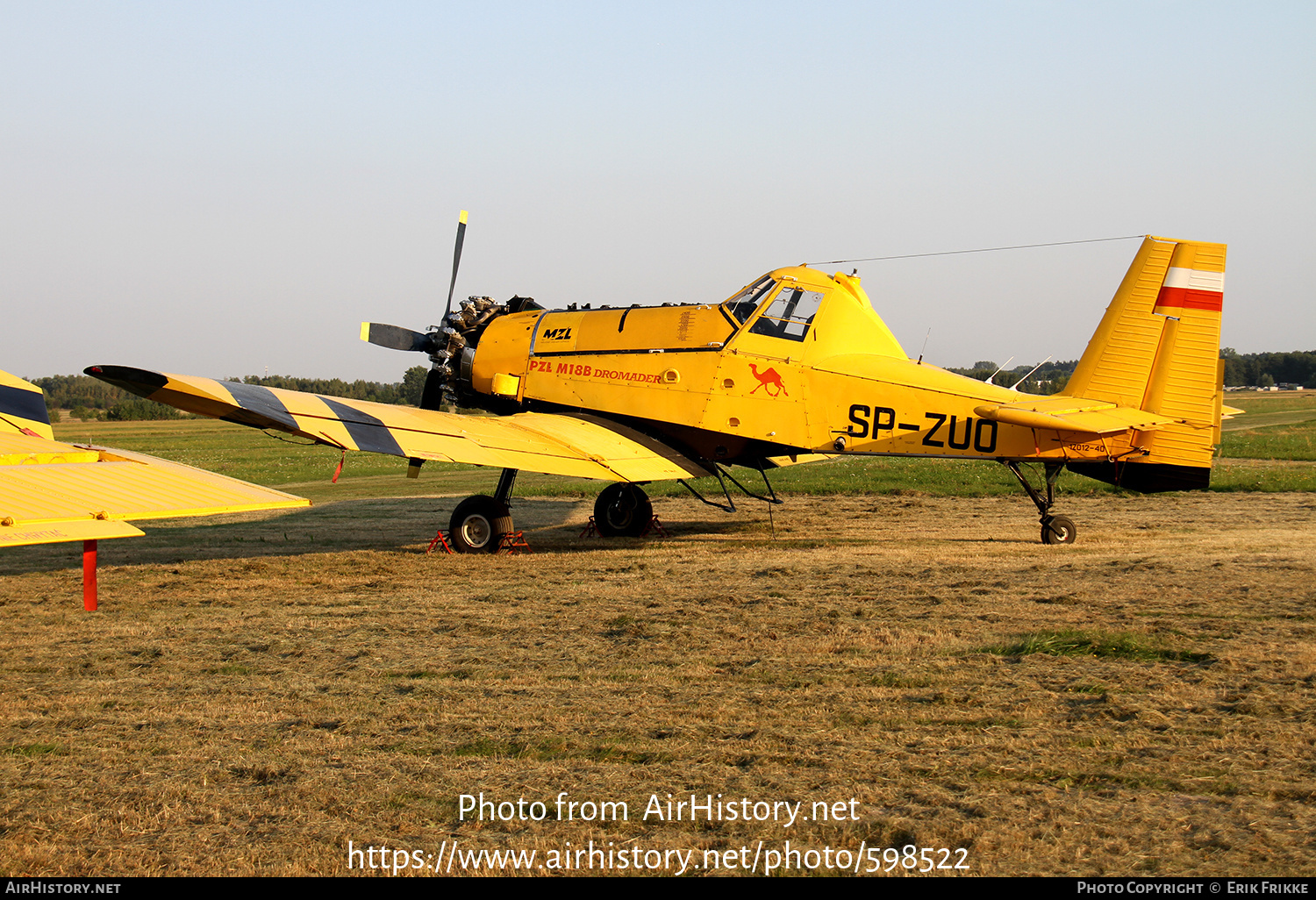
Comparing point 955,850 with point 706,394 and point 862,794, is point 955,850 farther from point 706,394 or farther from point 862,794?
point 706,394

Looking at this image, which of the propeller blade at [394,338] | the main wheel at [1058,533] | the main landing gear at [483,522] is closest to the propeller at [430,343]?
the propeller blade at [394,338]

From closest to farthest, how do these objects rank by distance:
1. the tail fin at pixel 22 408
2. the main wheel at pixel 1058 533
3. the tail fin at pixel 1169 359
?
the tail fin at pixel 22 408
the tail fin at pixel 1169 359
the main wheel at pixel 1058 533

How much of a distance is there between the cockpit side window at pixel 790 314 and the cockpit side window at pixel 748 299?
6.5 inches

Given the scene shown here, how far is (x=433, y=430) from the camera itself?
10688 mm

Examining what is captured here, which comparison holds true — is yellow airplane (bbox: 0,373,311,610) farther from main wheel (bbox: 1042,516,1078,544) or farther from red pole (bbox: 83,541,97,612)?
main wheel (bbox: 1042,516,1078,544)

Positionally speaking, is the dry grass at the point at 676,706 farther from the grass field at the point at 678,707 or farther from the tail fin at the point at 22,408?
the tail fin at the point at 22,408

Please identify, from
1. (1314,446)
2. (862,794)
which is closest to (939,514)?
(862,794)

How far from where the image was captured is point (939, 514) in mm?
14031

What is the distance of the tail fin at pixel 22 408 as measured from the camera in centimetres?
955

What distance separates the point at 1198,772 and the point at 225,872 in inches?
149

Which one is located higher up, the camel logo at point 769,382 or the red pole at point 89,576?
the camel logo at point 769,382

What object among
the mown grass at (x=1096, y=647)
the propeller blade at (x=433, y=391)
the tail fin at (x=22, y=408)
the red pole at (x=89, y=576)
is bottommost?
the red pole at (x=89, y=576)

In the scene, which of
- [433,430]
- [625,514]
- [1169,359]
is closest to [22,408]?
[433,430]

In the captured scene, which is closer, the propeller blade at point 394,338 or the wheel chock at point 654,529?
the wheel chock at point 654,529
